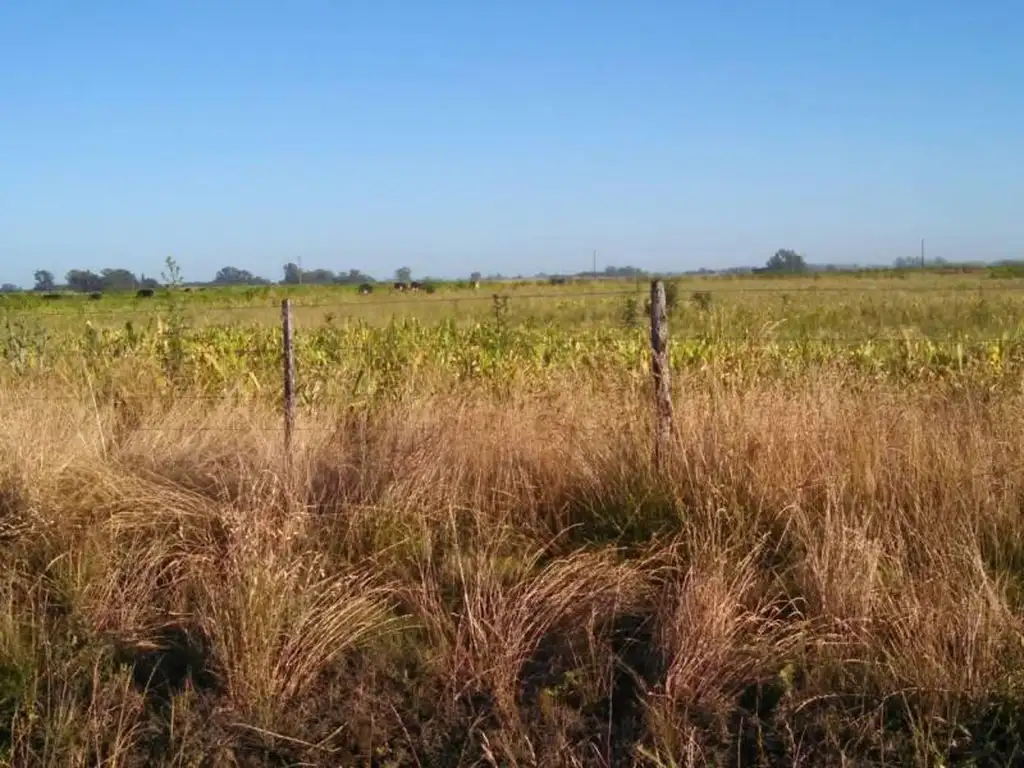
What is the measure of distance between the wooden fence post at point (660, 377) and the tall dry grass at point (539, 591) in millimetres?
114

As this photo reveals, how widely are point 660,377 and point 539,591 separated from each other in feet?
5.90

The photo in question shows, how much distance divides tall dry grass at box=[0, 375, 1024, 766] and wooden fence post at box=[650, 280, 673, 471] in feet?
0.37

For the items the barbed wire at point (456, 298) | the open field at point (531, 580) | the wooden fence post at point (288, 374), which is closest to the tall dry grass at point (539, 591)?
the open field at point (531, 580)

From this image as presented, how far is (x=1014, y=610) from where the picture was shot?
3.87 meters

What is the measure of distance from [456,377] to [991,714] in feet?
18.9

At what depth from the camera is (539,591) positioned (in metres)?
4.13

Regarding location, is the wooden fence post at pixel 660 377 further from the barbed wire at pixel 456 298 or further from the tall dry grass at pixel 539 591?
the barbed wire at pixel 456 298

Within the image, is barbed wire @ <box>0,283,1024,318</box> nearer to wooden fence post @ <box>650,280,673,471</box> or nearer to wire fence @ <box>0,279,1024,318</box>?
wire fence @ <box>0,279,1024,318</box>

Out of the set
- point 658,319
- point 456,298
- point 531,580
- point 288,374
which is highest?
point 456,298

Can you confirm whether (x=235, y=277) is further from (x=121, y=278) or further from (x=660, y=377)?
(x=660, y=377)

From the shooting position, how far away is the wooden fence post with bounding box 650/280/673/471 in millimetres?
5324

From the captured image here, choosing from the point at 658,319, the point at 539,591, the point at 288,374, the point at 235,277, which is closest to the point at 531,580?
the point at 539,591

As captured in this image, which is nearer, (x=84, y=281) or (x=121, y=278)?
(x=121, y=278)

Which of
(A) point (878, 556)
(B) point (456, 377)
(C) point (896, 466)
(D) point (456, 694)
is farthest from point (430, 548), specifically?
(B) point (456, 377)
